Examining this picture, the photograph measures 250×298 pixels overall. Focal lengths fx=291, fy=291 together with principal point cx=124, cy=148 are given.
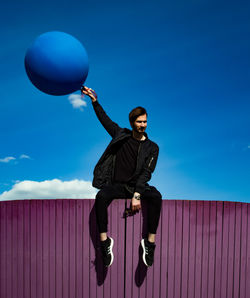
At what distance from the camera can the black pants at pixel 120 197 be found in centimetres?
378

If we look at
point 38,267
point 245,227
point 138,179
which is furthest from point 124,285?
point 245,227

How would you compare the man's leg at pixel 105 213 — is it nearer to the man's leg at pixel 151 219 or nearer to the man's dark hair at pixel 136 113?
the man's leg at pixel 151 219

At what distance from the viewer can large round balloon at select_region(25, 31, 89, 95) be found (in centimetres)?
354

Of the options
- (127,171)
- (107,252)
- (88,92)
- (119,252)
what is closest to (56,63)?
(88,92)

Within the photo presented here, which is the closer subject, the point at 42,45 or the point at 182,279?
the point at 42,45

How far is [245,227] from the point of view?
4.59 metres

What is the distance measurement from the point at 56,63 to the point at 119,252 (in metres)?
2.73

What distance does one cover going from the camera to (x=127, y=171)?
399 centimetres

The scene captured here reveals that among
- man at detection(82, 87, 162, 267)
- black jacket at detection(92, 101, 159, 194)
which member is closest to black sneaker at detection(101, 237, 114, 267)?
man at detection(82, 87, 162, 267)

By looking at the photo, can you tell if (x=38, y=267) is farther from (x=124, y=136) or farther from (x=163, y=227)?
(x=124, y=136)

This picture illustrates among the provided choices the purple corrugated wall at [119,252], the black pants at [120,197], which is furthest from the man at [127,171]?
the purple corrugated wall at [119,252]

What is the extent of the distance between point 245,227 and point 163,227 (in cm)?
136

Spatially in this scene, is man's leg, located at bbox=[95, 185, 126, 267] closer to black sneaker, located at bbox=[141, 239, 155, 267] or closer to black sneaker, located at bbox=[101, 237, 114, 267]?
black sneaker, located at bbox=[101, 237, 114, 267]

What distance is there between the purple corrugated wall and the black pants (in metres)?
0.28
